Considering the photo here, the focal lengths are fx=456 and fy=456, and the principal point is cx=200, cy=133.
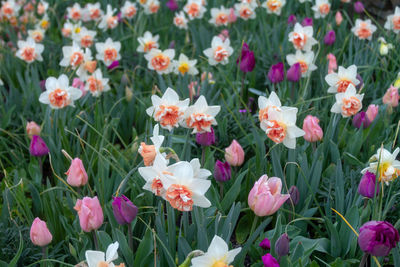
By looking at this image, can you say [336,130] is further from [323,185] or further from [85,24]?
[85,24]

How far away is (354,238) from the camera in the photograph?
139cm

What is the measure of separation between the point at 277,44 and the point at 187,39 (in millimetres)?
676

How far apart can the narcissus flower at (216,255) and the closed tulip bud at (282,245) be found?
222 mm

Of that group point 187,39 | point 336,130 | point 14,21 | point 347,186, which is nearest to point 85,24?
point 14,21

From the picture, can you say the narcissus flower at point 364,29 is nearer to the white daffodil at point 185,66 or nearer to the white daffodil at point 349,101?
the white daffodil at point 185,66

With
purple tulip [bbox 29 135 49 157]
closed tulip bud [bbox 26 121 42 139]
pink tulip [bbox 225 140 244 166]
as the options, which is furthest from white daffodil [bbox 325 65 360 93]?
closed tulip bud [bbox 26 121 42 139]

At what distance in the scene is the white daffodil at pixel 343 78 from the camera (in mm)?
1809

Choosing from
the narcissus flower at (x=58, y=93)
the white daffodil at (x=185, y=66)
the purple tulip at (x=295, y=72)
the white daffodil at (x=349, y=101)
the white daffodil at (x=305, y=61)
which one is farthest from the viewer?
the white daffodil at (x=185, y=66)

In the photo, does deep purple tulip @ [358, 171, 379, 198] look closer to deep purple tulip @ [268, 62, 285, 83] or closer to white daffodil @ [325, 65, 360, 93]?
white daffodil @ [325, 65, 360, 93]

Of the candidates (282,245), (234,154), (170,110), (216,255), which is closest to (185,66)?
(234,154)

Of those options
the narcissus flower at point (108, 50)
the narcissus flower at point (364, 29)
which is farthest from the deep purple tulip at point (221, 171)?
the narcissus flower at point (364, 29)

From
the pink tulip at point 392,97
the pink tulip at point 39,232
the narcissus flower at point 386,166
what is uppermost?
the pink tulip at point 392,97

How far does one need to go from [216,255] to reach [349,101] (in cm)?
87

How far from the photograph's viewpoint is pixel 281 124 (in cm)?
135
